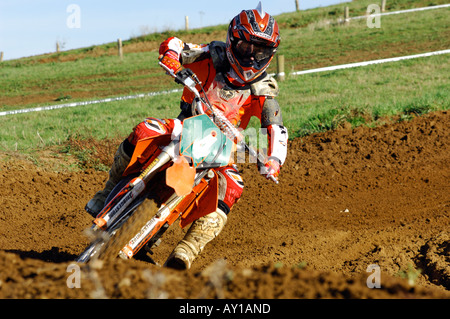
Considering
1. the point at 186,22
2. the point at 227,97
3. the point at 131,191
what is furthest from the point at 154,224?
the point at 186,22

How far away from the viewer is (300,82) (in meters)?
17.2

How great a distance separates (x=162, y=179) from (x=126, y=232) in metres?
0.55

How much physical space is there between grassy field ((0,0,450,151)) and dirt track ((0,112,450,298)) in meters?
1.40

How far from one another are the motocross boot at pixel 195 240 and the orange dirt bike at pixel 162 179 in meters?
0.30

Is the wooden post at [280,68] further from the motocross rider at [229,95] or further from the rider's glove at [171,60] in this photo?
Answer: the rider's glove at [171,60]

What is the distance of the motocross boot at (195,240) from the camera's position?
184 inches

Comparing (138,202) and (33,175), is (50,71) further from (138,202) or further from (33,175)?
(138,202)

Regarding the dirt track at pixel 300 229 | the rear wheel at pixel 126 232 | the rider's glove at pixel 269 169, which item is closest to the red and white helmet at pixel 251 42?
the rider's glove at pixel 269 169

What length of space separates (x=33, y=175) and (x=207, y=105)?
4.42 m

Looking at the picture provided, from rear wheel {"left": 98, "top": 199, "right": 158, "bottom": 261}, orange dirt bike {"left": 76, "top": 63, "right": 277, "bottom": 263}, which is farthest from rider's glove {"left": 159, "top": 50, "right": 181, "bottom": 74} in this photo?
rear wheel {"left": 98, "top": 199, "right": 158, "bottom": 261}

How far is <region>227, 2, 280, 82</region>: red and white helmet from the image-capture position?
4.80m

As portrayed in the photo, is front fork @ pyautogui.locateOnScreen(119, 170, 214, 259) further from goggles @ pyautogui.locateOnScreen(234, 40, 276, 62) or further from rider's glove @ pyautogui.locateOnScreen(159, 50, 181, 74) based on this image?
goggles @ pyautogui.locateOnScreen(234, 40, 276, 62)

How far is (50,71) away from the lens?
27391 millimetres

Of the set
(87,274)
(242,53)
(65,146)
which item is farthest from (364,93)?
(87,274)
